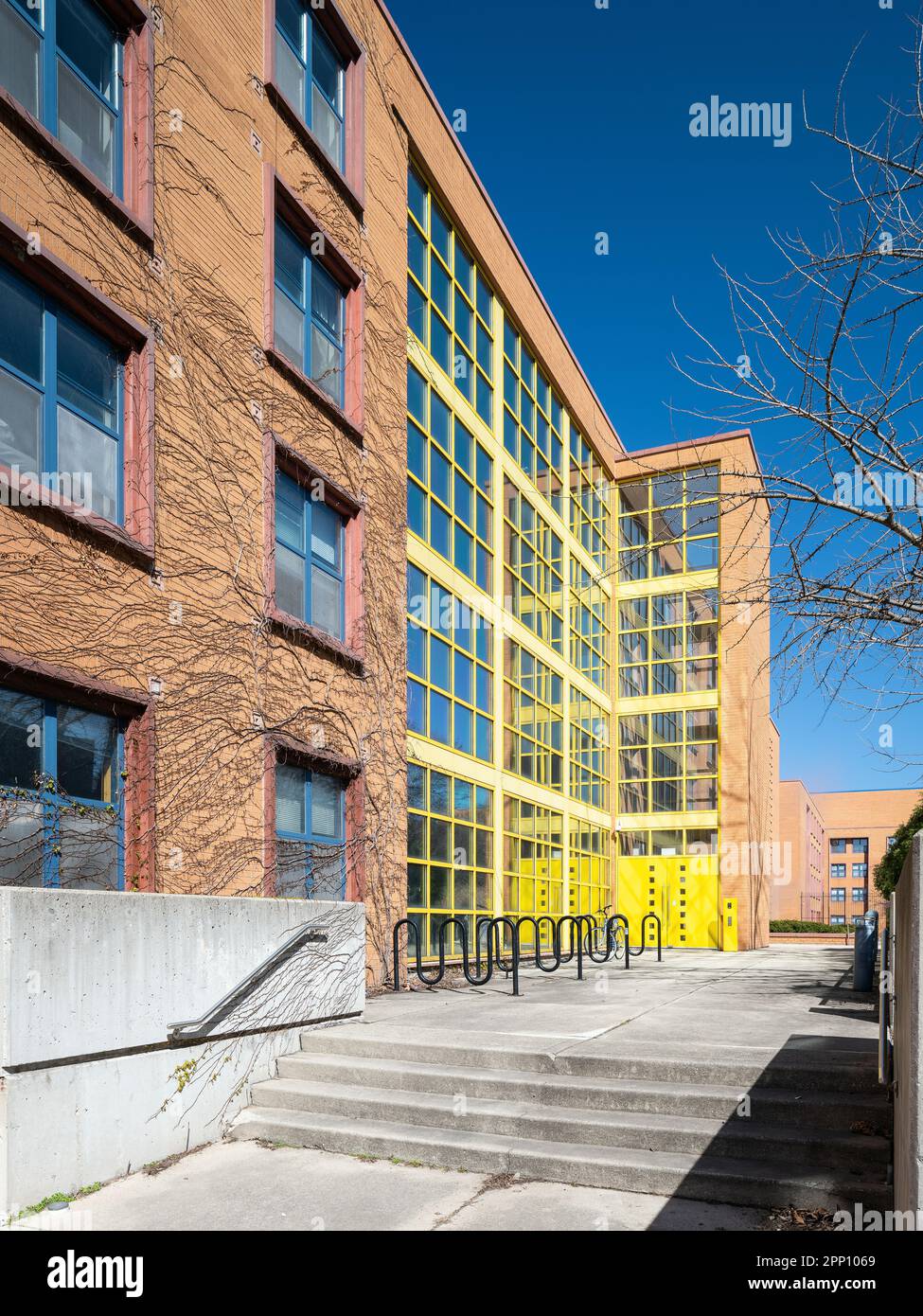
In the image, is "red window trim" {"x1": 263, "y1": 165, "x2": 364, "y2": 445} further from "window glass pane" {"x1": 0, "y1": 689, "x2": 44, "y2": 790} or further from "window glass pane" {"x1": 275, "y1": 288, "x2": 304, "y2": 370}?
"window glass pane" {"x1": 0, "y1": 689, "x2": 44, "y2": 790}

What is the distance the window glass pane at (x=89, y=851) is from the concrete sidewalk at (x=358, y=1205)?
2.40 meters

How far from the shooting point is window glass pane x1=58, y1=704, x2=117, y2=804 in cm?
825

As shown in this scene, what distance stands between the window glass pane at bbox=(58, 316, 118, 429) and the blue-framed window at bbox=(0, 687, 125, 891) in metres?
2.54

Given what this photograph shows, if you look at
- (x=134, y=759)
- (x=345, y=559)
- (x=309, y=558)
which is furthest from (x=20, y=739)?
(x=345, y=559)

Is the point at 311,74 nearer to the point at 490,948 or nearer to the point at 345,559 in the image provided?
the point at 345,559

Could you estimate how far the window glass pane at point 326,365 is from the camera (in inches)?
517

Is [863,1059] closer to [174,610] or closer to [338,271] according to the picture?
[174,610]

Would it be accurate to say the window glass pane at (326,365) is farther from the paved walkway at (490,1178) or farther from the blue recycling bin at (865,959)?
the blue recycling bin at (865,959)

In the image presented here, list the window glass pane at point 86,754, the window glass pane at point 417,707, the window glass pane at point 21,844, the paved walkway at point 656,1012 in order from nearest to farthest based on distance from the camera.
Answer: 1. the window glass pane at point 21,844
2. the paved walkway at point 656,1012
3. the window glass pane at point 86,754
4. the window glass pane at point 417,707

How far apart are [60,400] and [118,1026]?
491 centimetres

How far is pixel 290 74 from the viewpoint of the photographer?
1291 centimetres

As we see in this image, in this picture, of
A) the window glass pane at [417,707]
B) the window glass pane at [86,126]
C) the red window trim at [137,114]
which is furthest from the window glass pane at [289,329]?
the window glass pane at [417,707]

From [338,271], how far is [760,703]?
22126mm
